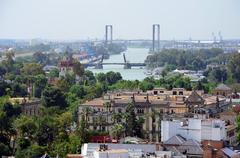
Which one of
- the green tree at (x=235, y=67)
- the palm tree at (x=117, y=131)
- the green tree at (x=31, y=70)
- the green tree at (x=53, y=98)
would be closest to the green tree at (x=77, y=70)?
the green tree at (x=31, y=70)

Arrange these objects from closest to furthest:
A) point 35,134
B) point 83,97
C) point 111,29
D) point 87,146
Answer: point 87,146, point 35,134, point 83,97, point 111,29

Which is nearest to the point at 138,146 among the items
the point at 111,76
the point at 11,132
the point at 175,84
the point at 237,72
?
the point at 11,132

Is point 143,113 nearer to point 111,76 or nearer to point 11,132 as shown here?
point 11,132

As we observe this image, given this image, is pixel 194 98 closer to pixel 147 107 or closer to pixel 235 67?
pixel 147 107

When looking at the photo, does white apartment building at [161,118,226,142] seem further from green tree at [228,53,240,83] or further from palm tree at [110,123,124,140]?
green tree at [228,53,240,83]

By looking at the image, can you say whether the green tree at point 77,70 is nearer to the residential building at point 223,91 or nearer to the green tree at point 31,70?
the green tree at point 31,70

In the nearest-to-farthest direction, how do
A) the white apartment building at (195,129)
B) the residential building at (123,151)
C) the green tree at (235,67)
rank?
the residential building at (123,151) < the white apartment building at (195,129) < the green tree at (235,67)

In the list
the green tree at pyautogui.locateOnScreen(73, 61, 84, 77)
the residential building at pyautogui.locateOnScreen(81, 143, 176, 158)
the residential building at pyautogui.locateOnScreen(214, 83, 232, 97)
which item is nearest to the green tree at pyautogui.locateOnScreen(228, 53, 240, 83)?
the green tree at pyautogui.locateOnScreen(73, 61, 84, 77)

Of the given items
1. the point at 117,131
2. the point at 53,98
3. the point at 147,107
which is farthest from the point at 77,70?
the point at 117,131
